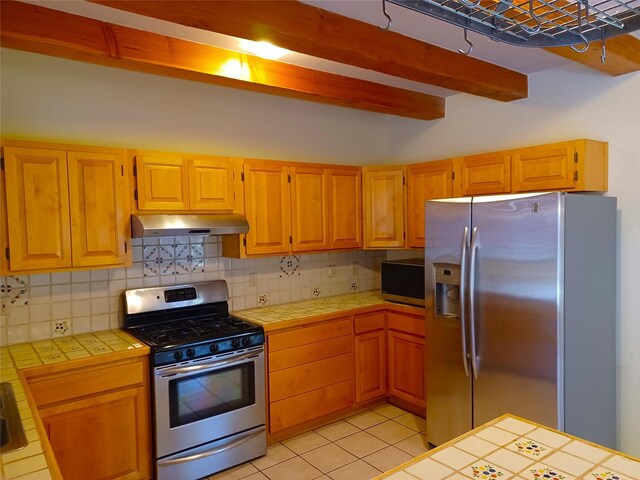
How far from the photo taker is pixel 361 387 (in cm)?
363

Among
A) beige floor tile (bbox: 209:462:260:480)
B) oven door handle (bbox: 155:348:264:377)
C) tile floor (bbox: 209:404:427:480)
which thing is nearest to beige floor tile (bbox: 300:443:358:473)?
tile floor (bbox: 209:404:427:480)

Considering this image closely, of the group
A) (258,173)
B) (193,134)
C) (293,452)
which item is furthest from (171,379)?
(193,134)

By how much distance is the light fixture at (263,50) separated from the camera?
2.62 m

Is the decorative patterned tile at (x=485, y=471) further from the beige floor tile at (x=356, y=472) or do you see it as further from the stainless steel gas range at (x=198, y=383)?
the stainless steel gas range at (x=198, y=383)

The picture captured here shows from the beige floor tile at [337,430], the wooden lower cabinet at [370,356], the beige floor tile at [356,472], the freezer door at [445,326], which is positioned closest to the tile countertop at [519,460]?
the freezer door at [445,326]

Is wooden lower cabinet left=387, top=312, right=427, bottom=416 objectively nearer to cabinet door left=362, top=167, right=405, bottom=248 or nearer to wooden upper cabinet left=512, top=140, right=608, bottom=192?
cabinet door left=362, top=167, right=405, bottom=248

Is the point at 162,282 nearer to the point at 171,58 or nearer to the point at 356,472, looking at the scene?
the point at 171,58

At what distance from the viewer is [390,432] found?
132 inches

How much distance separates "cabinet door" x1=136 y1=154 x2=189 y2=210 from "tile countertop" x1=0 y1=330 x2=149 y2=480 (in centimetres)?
85

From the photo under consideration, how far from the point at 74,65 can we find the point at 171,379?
204cm

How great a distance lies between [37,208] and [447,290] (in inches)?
97.7

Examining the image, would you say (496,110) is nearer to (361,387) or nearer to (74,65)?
(361,387)

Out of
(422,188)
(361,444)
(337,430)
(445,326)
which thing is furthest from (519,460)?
(422,188)

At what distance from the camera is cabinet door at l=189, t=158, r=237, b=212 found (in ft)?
9.95
